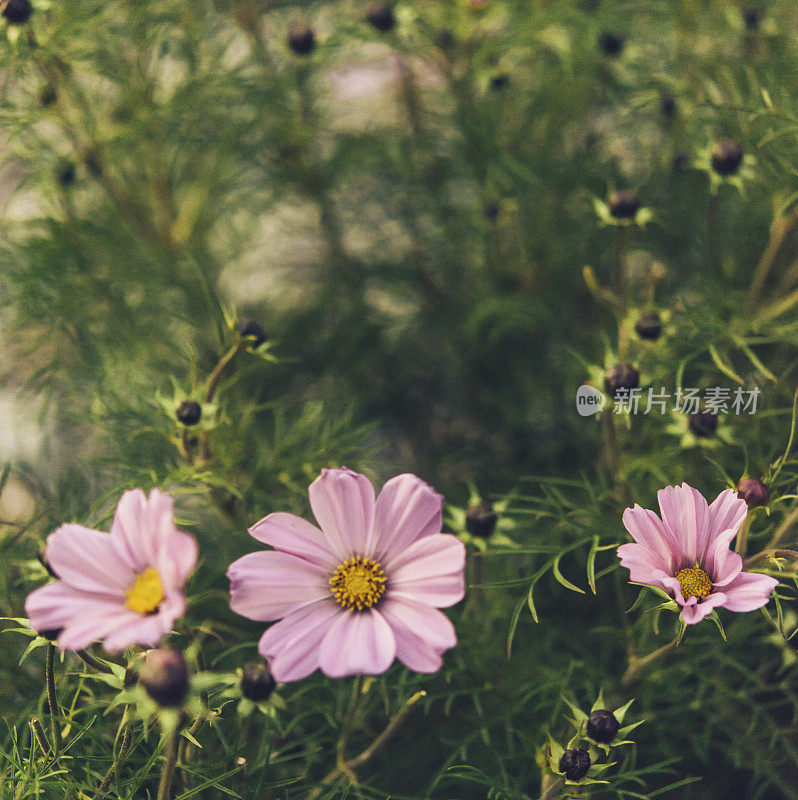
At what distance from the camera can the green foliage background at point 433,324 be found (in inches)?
25.5

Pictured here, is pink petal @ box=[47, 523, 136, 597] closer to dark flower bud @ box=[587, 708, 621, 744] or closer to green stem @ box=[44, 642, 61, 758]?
green stem @ box=[44, 642, 61, 758]

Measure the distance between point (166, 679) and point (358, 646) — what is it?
114mm

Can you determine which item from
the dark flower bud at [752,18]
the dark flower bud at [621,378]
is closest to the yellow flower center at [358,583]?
the dark flower bud at [621,378]

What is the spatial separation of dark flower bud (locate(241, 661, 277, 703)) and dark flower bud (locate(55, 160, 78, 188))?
24.9 inches

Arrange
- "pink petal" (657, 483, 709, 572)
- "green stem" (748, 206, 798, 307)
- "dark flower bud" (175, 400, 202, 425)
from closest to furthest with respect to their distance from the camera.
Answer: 1. "pink petal" (657, 483, 709, 572)
2. "dark flower bud" (175, 400, 202, 425)
3. "green stem" (748, 206, 798, 307)

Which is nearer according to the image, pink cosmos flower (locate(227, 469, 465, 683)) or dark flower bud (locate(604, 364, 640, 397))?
pink cosmos flower (locate(227, 469, 465, 683))

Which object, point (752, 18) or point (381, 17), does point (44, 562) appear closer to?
point (381, 17)

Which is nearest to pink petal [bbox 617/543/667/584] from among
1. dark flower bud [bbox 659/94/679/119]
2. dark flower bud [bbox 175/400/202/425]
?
dark flower bud [bbox 175/400/202/425]

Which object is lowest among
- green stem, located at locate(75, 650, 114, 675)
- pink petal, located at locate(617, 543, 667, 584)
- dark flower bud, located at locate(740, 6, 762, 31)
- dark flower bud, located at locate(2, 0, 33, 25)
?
green stem, located at locate(75, 650, 114, 675)

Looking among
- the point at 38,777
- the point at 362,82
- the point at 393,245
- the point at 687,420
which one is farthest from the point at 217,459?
the point at 362,82

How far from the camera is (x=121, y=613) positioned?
→ 14.1 inches

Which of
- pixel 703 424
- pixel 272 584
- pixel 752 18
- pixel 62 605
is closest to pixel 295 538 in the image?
pixel 272 584

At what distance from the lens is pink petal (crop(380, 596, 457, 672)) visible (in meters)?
0.40

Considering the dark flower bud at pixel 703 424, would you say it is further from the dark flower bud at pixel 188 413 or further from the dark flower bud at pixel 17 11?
the dark flower bud at pixel 17 11
